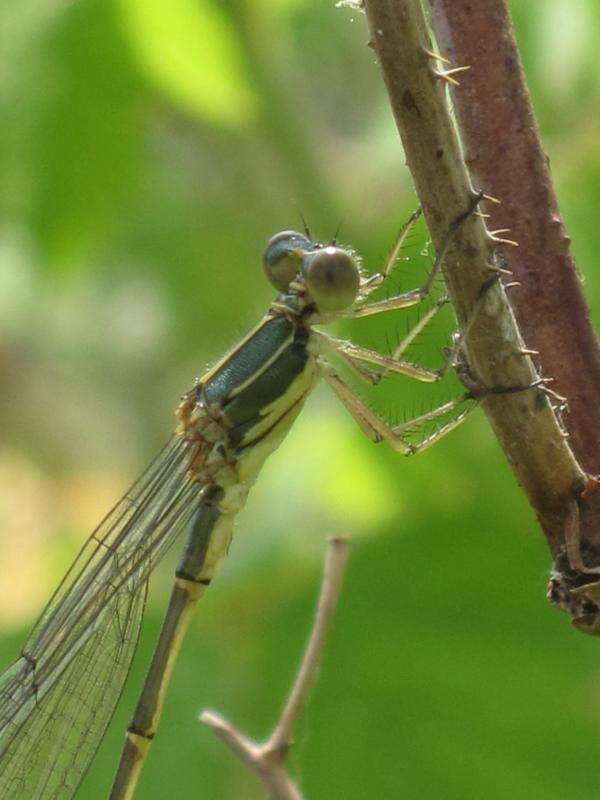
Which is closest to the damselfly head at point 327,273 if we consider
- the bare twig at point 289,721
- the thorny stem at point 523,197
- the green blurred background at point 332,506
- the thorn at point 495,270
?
the green blurred background at point 332,506

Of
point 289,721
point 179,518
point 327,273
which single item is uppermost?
point 327,273

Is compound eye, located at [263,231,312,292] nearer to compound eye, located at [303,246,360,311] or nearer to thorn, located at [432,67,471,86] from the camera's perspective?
compound eye, located at [303,246,360,311]

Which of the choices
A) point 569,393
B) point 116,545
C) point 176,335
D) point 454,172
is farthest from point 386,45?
point 176,335

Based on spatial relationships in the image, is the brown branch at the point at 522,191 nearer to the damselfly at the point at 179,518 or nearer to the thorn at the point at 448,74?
the thorn at the point at 448,74

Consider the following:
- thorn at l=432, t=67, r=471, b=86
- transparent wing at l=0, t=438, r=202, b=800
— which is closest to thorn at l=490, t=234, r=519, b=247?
thorn at l=432, t=67, r=471, b=86

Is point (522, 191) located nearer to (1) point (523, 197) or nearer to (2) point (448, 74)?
(1) point (523, 197)

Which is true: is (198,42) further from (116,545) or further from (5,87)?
(116,545)

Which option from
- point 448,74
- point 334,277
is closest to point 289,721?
point 334,277
